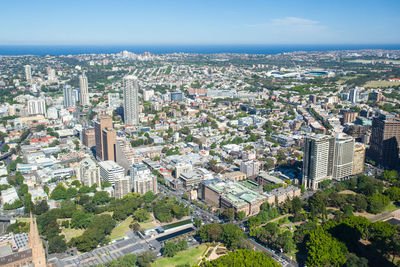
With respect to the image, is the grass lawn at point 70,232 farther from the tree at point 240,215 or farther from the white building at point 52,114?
the white building at point 52,114

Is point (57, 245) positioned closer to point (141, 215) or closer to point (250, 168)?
point (141, 215)

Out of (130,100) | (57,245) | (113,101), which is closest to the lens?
(57,245)

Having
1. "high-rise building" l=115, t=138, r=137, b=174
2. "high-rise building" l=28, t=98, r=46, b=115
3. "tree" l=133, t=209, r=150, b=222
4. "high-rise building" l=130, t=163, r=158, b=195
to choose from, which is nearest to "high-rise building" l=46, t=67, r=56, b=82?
"high-rise building" l=28, t=98, r=46, b=115

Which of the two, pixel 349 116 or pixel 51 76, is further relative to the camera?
pixel 51 76

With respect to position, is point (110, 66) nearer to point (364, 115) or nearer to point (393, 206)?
point (364, 115)

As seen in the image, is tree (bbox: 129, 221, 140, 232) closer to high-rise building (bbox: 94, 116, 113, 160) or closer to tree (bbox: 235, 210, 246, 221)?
tree (bbox: 235, 210, 246, 221)

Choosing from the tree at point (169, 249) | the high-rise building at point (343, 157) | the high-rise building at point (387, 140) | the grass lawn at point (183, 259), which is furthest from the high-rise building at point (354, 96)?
the tree at point (169, 249)

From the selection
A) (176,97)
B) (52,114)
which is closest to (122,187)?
(52,114)
